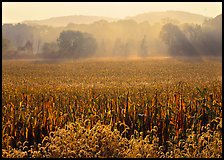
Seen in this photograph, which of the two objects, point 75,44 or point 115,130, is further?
point 75,44

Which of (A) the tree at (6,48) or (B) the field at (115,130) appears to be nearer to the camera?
(B) the field at (115,130)

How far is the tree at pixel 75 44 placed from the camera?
7635 cm

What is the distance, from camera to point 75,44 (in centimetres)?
7762

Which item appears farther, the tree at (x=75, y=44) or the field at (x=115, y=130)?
the tree at (x=75, y=44)

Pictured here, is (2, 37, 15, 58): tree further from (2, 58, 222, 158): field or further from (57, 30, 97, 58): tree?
(2, 58, 222, 158): field

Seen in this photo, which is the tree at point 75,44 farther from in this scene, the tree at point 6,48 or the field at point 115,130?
the field at point 115,130

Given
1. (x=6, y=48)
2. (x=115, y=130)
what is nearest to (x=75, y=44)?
(x=6, y=48)

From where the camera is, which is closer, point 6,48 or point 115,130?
point 115,130

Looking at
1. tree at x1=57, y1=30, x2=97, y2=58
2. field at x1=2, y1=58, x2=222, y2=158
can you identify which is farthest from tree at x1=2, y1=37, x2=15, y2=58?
field at x1=2, y1=58, x2=222, y2=158

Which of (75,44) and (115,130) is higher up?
(75,44)

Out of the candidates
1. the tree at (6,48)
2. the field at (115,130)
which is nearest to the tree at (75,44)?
the tree at (6,48)

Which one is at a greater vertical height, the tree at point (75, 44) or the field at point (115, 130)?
the tree at point (75, 44)

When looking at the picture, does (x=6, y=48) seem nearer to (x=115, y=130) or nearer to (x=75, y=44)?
(x=75, y=44)

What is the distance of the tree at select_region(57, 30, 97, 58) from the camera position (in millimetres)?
76350
